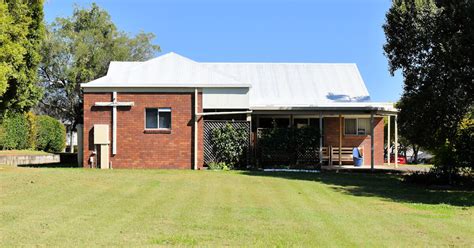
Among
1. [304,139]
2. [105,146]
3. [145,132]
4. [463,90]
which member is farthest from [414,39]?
[105,146]

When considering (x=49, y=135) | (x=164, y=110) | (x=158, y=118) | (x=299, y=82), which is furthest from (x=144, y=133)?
Answer: (x=49, y=135)

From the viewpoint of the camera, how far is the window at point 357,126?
26.4m

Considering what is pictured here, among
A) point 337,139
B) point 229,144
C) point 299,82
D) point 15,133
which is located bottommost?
point 229,144

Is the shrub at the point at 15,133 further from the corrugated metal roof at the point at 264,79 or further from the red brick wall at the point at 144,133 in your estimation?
the red brick wall at the point at 144,133

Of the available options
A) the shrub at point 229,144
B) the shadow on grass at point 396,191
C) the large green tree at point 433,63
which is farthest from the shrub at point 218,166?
the large green tree at point 433,63

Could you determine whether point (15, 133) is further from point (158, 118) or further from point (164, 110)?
point (164, 110)

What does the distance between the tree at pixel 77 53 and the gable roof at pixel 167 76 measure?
16.0 meters

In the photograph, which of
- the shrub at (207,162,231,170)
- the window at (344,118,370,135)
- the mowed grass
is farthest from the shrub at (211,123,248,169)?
the window at (344,118,370,135)

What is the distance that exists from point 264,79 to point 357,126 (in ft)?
17.1

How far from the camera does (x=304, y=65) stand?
28281 millimetres

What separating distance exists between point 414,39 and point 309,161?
6.82 metres

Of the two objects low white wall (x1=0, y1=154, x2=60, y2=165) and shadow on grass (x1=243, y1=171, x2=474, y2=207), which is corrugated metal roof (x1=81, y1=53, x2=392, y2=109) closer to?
shadow on grass (x1=243, y1=171, x2=474, y2=207)

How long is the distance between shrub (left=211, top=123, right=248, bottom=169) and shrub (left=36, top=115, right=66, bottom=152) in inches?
750

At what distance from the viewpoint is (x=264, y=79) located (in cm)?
2691
